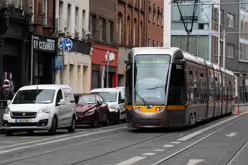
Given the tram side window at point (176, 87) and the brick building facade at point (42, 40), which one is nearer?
the tram side window at point (176, 87)

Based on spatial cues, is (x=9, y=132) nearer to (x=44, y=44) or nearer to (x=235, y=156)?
(x=235, y=156)

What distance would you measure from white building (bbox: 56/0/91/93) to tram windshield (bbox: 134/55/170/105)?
1726cm

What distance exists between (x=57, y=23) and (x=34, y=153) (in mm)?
26017

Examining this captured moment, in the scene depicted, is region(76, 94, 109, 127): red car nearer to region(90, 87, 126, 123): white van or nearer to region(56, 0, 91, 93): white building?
region(90, 87, 126, 123): white van

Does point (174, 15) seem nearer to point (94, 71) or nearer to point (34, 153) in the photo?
point (94, 71)

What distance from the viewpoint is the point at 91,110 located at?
31172 mm

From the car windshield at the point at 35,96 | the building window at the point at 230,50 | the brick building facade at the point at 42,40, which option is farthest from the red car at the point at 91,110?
the building window at the point at 230,50

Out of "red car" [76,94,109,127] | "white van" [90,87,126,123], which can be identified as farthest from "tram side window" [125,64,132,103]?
"white van" [90,87,126,123]

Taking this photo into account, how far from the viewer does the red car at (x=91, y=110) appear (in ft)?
102

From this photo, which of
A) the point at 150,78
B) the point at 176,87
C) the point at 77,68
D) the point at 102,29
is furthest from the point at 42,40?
the point at 176,87

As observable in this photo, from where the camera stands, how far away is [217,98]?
1558 inches

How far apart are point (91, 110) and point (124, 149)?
12363mm

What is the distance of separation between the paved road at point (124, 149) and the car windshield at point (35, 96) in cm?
125

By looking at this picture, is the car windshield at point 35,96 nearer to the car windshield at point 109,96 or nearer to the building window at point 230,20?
the car windshield at point 109,96
